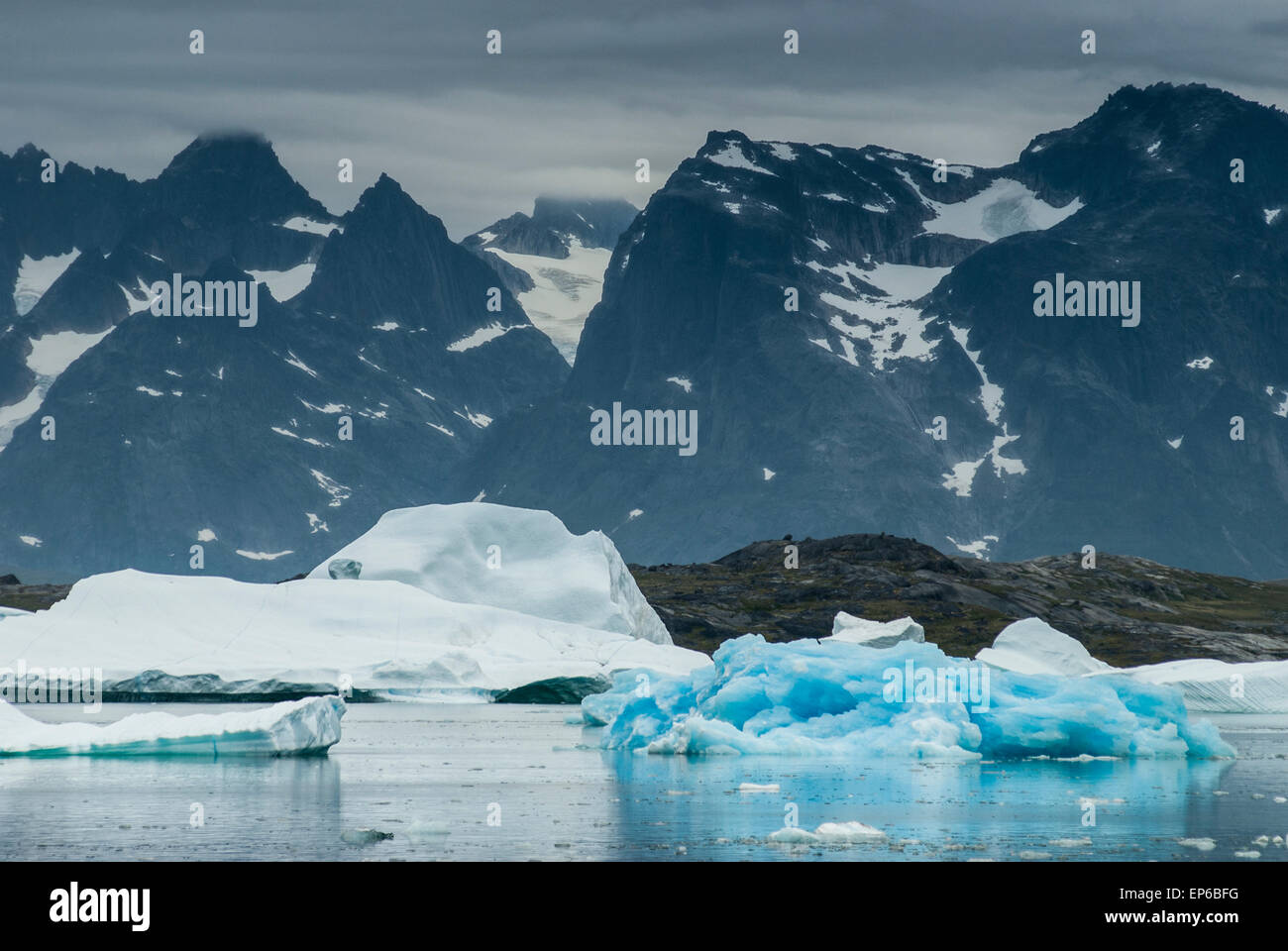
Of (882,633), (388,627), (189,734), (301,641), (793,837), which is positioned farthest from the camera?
(388,627)

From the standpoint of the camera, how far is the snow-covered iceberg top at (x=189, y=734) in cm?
4466

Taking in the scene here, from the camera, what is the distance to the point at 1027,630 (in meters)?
84.8

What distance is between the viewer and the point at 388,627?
89.8 meters

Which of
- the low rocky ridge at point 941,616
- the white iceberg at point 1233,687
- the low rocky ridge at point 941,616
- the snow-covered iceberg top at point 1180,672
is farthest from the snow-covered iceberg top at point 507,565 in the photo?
the low rocky ridge at point 941,616

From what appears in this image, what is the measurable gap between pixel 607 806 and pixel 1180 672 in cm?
5967

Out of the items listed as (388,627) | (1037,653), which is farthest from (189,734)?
(1037,653)

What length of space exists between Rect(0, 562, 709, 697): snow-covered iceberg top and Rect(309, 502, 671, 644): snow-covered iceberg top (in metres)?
4.47

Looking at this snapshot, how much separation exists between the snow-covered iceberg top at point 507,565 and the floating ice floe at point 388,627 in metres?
0.10

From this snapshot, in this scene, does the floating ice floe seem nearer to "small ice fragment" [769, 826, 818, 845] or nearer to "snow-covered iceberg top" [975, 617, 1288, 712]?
"snow-covered iceberg top" [975, 617, 1288, 712]

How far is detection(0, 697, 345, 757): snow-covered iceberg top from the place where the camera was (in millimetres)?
44656

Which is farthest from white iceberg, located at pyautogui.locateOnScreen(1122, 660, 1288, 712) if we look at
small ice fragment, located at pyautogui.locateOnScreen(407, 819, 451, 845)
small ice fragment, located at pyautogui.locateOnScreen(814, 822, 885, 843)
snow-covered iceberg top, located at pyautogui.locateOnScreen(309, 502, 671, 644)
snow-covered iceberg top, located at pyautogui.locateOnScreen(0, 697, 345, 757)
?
small ice fragment, located at pyautogui.locateOnScreen(407, 819, 451, 845)

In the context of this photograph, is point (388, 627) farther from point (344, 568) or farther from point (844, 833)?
point (844, 833)
